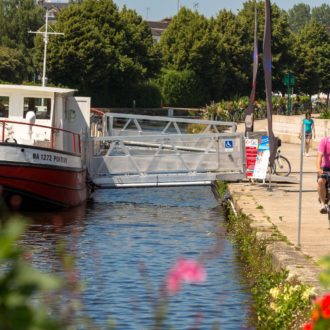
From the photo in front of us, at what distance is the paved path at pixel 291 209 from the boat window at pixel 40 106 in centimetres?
422

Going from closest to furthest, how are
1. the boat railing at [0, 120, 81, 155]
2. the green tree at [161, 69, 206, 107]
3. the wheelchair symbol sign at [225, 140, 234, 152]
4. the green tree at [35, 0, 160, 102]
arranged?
the boat railing at [0, 120, 81, 155], the wheelchair symbol sign at [225, 140, 234, 152], the green tree at [35, 0, 160, 102], the green tree at [161, 69, 206, 107]

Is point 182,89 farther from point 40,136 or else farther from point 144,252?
point 144,252

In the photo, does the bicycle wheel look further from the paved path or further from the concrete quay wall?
the concrete quay wall

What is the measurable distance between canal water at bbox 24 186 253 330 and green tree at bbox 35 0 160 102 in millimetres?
61227

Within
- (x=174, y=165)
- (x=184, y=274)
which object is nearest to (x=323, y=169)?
(x=174, y=165)

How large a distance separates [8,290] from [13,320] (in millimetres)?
84

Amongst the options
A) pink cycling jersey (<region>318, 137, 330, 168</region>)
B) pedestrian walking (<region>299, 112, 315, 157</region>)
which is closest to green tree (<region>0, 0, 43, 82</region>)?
pedestrian walking (<region>299, 112, 315, 157</region>)

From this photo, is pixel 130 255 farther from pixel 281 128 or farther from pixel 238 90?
pixel 238 90

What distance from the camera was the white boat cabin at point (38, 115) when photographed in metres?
22.8

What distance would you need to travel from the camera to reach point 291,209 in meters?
18.7

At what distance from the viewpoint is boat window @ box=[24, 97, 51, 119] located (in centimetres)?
2438

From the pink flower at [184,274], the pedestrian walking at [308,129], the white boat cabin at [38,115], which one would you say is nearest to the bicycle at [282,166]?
the white boat cabin at [38,115]

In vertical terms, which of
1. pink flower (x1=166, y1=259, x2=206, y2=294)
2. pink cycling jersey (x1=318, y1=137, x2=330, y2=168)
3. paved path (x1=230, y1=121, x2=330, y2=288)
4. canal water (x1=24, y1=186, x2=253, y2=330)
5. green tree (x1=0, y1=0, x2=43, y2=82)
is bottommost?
canal water (x1=24, y1=186, x2=253, y2=330)

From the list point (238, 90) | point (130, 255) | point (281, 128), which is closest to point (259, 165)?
point (130, 255)
